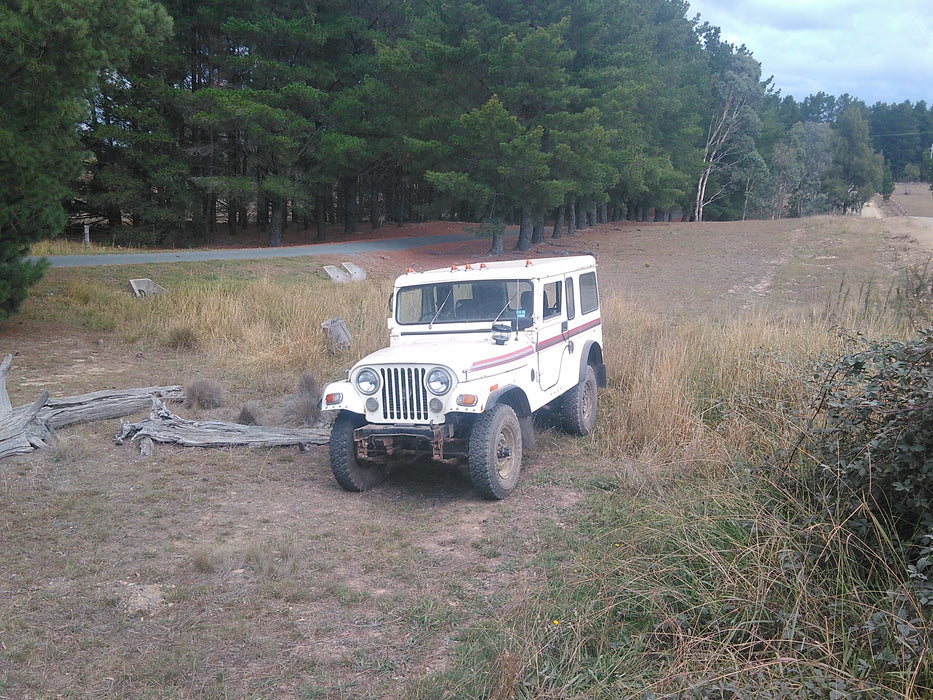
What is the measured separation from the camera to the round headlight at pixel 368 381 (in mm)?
6207

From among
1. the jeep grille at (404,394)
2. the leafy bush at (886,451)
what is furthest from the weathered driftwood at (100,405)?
the leafy bush at (886,451)

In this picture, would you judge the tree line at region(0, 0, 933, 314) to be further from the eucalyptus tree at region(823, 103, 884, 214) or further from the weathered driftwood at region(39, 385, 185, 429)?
the eucalyptus tree at region(823, 103, 884, 214)

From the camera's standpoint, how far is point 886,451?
3.86 metres

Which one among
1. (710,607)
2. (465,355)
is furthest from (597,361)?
(710,607)

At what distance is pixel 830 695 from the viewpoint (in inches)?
106

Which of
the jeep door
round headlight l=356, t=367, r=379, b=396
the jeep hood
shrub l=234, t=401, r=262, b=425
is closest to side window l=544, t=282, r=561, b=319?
the jeep door

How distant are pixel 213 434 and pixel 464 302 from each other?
312cm

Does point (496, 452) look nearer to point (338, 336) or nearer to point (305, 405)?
point (305, 405)

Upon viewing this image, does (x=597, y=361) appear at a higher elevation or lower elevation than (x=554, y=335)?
lower

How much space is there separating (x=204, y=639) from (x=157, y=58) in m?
32.5

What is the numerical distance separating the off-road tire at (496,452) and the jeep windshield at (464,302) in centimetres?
112

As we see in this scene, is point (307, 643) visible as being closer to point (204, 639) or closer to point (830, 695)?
point (204, 639)

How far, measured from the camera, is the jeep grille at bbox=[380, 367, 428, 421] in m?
6.11

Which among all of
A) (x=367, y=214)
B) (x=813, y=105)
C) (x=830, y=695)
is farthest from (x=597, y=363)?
(x=813, y=105)
